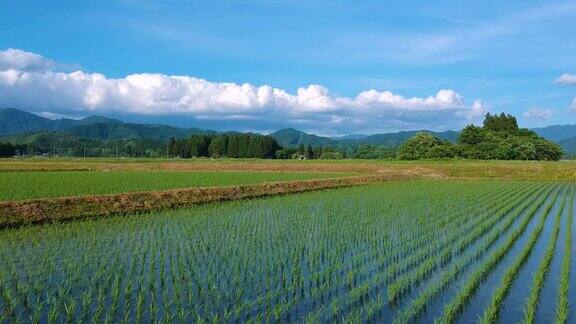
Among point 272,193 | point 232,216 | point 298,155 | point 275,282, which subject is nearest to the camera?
point 275,282

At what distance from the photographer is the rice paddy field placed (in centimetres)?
564

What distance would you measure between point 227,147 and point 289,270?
271 feet

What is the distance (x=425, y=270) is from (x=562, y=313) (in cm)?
240

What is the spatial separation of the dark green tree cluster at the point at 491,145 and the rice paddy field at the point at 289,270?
186 feet

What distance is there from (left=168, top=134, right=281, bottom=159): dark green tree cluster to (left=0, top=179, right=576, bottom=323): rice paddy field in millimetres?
73134

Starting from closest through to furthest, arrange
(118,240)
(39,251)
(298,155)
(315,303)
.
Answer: (315,303) < (39,251) < (118,240) < (298,155)

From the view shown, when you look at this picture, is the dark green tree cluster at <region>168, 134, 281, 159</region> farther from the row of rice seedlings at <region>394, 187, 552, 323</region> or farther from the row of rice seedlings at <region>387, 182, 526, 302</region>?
the row of rice seedlings at <region>394, 187, 552, 323</region>

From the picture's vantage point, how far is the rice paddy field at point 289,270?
5.64m

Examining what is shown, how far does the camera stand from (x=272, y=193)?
2194 centimetres

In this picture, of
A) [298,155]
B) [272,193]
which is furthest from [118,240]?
[298,155]

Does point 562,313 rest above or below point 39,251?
above

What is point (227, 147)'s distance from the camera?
8925cm

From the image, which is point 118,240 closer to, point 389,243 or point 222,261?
point 222,261

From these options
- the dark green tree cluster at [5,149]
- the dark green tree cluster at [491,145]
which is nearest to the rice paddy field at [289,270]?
the dark green tree cluster at [491,145]
